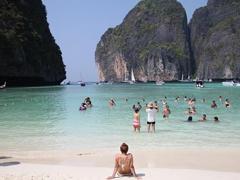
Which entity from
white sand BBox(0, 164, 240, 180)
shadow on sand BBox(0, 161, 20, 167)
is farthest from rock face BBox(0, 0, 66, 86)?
white sand BBox(0, 164, 240, 180)

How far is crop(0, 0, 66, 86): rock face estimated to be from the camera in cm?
9038

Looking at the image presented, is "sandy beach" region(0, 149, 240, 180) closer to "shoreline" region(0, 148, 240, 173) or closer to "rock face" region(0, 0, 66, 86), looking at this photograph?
"shoreline" region(0, 148, 240, 173)

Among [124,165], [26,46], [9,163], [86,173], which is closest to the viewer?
[124,165]

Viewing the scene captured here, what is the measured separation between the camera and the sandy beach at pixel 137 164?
9.83 metres

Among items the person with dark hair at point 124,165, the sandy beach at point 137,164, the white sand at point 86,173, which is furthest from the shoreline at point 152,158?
the person with dark hair at point 124,165

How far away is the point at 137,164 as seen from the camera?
460 inches

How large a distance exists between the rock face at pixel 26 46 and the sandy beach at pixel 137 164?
7773 cm

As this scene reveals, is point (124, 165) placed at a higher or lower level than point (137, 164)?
higher

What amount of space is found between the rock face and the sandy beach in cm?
7773

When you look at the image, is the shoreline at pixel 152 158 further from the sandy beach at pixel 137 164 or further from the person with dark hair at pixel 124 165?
the person with dark hair at pixel 124 165

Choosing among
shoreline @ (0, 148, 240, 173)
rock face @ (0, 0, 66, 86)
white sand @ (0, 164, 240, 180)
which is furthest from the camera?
rock face @ (0, 0, 66, 86)

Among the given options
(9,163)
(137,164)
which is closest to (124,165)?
(137,164)

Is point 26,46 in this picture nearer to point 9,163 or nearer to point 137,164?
point 9,163

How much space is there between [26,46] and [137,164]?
94195mm
